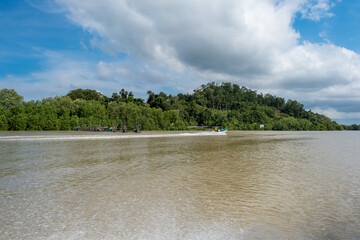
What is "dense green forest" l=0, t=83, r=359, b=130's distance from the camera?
59750mm

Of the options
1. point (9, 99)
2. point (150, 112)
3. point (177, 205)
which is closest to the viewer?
point (177, 205)

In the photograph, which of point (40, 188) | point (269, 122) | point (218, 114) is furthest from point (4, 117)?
point (269, 122)

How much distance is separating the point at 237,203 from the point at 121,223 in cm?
281

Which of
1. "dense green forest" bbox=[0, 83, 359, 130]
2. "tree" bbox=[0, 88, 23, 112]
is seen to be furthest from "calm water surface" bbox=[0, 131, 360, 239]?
"tree" bbox=[0, 88, 23, 112]

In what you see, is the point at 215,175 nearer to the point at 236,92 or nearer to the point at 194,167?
the point at 194,167

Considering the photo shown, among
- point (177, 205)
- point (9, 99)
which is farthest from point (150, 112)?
point (177, 205)

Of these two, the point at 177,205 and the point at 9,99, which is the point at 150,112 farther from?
the point at 177,205

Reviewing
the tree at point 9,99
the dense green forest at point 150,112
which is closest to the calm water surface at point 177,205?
the dense green forest at point 150,112

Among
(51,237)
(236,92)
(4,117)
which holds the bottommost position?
(51,237)

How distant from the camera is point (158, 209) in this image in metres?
5.55

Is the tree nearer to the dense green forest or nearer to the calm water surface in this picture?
the dense green forest

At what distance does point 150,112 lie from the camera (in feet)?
249

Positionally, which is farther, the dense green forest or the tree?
the tree

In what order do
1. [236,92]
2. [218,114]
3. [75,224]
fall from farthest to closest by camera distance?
[236,92], [218,114], [75,224]
